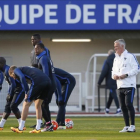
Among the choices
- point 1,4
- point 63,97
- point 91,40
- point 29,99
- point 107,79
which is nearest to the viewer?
point 29,99

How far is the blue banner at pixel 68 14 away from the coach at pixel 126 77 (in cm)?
1065

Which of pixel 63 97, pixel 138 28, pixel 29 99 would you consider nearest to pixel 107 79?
pixel 138 28

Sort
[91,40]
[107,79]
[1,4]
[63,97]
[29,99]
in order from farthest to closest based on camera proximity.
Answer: [91,40] < [1,4] < [107,79] < [63,97] < [29,99]

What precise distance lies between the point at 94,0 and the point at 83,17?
2.53 feet

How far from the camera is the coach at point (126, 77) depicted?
12.2 meters

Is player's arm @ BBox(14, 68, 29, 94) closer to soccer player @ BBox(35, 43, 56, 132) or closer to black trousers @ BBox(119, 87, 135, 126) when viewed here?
soccer player @ BBox(35, 43, 56, 132)

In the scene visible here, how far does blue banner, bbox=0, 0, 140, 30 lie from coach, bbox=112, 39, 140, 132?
1065cm

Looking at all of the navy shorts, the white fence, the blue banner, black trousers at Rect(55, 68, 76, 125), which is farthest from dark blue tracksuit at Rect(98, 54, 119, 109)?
the navy shorts

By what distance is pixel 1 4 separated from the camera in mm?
22750

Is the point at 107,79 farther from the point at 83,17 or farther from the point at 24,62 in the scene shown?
the point at 24,62

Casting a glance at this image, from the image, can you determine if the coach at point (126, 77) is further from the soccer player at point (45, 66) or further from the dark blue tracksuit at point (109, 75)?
the dark blue tracksuit at point (109, 75)

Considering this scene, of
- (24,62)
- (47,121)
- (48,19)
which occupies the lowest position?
(47,121)

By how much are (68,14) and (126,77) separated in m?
11.0

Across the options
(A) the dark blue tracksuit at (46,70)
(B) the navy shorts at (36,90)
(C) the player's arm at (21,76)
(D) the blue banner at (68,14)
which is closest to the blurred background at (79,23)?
(D) the blue banner at (68,14)
